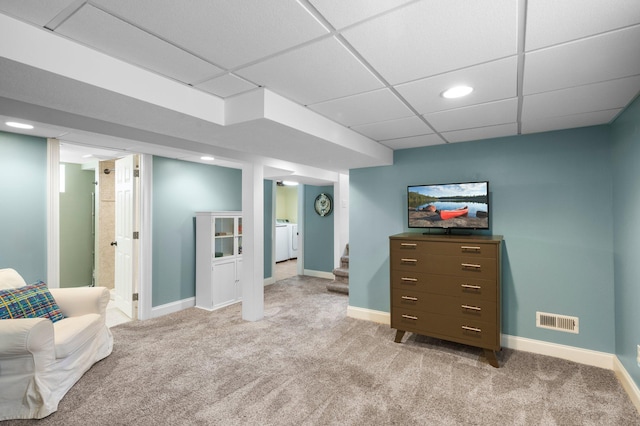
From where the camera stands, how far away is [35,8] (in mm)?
1192

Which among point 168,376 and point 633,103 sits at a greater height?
point 633,103

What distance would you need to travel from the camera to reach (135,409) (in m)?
2.13

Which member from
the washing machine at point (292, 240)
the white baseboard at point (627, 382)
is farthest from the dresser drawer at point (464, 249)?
the washing machine at point (292, 240)

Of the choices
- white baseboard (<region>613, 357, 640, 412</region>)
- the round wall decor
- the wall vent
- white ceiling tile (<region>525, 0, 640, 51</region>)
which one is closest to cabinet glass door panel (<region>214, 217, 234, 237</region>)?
the round wall decor

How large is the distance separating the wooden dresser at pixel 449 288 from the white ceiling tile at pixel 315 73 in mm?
1714

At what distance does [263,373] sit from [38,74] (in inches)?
95.6

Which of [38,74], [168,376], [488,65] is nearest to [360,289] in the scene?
[168,376]

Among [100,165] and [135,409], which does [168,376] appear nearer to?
[135,409]

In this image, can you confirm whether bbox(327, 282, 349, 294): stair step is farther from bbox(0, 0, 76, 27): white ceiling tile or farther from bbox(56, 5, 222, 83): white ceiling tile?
bbox(0, 0, 76, 27): white ceiling tile

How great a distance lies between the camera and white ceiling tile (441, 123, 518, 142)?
111 inches

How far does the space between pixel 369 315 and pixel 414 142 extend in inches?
85.1

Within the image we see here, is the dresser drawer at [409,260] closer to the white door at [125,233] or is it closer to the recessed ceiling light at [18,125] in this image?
the white door at [125,233]

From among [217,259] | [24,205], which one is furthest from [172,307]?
[24,205]

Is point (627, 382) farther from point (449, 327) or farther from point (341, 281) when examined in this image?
point (341, 281)
